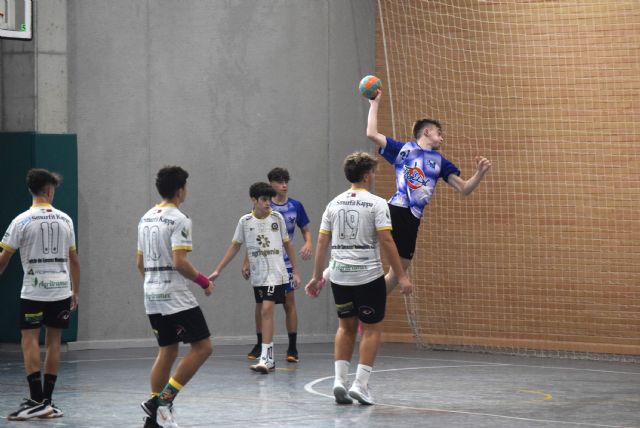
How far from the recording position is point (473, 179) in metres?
11.2

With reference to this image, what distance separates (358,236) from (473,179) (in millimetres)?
1904

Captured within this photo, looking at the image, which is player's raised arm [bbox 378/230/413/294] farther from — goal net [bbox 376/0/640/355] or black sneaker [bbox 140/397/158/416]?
goal net [bbox 376/0/640/355]

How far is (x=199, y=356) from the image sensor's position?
8.37m

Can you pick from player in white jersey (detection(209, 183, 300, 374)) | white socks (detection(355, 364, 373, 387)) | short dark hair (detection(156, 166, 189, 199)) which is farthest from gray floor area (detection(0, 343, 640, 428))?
short dark hair (detection(156, 166, 189, 199))

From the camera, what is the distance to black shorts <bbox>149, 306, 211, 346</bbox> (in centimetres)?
835

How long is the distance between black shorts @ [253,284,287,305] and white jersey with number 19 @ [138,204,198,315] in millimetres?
4440

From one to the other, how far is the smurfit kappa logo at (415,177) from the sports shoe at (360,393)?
9.09 ft

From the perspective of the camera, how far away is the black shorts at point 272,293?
12844mm

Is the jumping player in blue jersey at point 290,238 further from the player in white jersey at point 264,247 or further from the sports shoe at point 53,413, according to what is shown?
the sports shoe at point 53,413

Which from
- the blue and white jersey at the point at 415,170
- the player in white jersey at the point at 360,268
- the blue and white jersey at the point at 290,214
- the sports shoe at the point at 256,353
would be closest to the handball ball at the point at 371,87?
the blue and white jersey at the point at 415,170

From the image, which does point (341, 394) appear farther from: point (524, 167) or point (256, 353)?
point (524, 167)

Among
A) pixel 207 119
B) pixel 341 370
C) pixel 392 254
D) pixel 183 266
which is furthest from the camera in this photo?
pixel 207 119

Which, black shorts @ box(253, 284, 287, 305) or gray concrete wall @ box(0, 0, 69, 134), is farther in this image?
gray concrete wall @ box(0, 0, 69, 134)

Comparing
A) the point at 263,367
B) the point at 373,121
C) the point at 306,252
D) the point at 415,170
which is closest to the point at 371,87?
the point at 373,121
